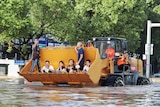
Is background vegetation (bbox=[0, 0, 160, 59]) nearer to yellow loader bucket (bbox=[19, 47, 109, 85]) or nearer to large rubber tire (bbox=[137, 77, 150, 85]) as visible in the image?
large rubber tire (bbox=[137, 77, 150, 85])

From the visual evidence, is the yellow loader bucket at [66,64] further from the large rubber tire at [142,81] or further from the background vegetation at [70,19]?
the background vegetation at [70,19]

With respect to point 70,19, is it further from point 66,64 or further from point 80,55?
point 80,55

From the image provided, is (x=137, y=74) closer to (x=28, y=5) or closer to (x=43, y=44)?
(x=28, y=5)

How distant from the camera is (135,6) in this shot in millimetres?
58156

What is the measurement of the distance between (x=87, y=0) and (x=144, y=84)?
98.6 ft

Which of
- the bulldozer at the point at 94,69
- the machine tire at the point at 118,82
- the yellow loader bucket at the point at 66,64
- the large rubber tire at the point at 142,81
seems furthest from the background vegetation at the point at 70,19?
the machine tire at the point at 118,82

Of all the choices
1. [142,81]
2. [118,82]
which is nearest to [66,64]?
[118,82]

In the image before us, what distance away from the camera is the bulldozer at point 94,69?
77.9 feet

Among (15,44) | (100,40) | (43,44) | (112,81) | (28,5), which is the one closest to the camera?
(112,81)

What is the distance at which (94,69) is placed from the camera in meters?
23.7

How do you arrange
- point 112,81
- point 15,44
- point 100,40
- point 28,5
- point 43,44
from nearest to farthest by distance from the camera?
point 112,81 < point 100,40 < point 28,5 < point 15,44 < point 43,44

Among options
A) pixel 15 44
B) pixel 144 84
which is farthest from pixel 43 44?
pixel 144 84

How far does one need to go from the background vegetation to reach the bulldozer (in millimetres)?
20159

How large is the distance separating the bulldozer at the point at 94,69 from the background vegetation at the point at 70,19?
20.2 m
